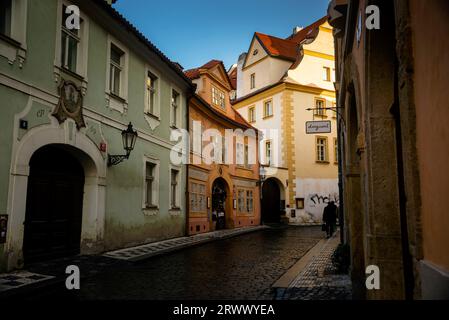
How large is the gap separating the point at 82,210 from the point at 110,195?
3.48 feet

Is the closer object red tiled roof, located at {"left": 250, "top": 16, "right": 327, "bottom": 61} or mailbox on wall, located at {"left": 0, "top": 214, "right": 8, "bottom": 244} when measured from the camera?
mailbox on wall, located at {"left": 0, "top": 214, "right": 8, "bottom": 244}

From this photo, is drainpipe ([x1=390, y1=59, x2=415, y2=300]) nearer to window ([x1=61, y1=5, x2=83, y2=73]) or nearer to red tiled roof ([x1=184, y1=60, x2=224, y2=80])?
window ([x1=61, y1=5, x2=83, y2=73])

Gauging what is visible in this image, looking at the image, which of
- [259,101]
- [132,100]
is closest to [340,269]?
[132,100]

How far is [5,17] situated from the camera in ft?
29.1

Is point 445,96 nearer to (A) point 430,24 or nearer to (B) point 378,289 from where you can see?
(A) point 430,24

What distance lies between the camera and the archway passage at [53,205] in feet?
32.0

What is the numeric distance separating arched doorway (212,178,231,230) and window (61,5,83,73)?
13453 mm

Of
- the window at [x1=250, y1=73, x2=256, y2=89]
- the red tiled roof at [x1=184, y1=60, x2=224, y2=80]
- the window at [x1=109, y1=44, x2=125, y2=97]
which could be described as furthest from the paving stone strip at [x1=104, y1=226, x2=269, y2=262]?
the window at [x1=250, y1=73, x2=256, y2=89]

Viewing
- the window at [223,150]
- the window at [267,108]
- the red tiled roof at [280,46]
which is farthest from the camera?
the red tiled roof at [280,46]

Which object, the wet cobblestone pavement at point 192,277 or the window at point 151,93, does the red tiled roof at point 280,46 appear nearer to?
the window at point 151,93

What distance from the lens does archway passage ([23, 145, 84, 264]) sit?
384 inches

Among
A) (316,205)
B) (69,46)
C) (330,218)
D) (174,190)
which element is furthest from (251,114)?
(69,46)

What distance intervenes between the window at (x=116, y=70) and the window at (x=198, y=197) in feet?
23.1

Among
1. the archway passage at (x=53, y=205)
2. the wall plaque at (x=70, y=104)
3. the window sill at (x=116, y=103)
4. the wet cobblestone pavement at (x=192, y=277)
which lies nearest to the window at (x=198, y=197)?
the wet cobblestone pavement at (x=192, y=277)
